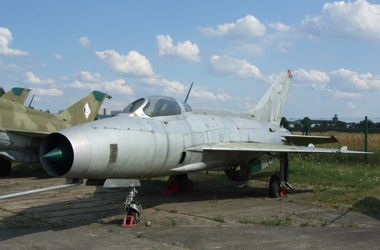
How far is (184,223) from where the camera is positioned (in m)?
7.85

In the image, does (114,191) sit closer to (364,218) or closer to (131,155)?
(131,155)

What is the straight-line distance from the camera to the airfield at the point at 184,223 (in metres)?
6.36

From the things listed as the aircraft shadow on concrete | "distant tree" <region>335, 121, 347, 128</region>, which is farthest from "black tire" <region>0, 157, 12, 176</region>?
"distant tree" <region>335, 121, 347, 128</region>

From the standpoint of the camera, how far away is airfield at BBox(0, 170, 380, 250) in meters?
6.36

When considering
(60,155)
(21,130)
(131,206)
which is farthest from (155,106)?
(21,130)

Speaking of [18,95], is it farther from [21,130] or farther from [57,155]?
[57,155]

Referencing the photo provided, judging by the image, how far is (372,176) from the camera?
45.6ft

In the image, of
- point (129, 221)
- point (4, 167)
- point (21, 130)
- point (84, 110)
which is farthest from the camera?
point (84, 110)

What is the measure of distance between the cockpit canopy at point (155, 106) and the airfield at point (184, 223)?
78.4 inches

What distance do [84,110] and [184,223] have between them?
13.8 metres

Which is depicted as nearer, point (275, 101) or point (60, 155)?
point (60, 155)

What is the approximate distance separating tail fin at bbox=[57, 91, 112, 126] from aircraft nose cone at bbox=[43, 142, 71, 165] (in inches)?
545

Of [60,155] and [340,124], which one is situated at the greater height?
[340,124]

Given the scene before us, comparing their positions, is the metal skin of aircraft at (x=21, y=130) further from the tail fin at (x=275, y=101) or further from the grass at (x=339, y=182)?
the grass at (x=339, y=182)
